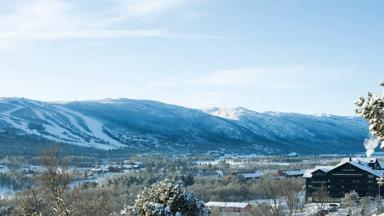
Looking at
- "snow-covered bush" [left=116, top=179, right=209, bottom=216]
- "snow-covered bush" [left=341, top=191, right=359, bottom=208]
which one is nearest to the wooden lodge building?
"snow-covered bush" [left=341, top=191, right=359, bottom=208]

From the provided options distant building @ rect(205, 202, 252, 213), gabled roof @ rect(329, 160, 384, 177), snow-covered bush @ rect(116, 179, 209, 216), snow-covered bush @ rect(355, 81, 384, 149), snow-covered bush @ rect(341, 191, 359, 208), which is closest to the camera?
snow-covered bush @ rect(355, 81, 384, 149)

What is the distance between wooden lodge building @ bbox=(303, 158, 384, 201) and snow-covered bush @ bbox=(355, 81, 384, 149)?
10130 cm

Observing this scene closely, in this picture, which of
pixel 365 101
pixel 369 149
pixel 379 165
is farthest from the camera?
pixel 379 165

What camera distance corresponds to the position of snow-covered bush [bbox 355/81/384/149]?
1177 cm

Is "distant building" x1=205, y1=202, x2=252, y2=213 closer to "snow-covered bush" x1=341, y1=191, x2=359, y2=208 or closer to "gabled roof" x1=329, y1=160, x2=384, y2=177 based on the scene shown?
"snow-covered bush" x1=341, y1=191, x2=359, y2=208

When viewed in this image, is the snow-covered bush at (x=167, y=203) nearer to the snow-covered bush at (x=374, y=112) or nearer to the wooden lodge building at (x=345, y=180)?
the snow-covered bush at (x=374, y=112)

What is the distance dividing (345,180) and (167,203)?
3746 inches

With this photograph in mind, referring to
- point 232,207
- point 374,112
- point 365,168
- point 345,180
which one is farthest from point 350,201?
point 374,112

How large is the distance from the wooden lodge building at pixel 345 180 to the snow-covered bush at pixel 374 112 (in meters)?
101

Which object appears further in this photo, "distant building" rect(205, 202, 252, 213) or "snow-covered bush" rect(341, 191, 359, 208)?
"distant building" rect(205, 202, 252, 213)

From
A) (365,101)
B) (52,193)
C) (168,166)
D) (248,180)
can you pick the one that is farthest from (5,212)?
(168,166)

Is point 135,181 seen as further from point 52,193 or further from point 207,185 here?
point 52,193

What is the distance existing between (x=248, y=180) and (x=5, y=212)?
313 ft

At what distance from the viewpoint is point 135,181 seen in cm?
13088
